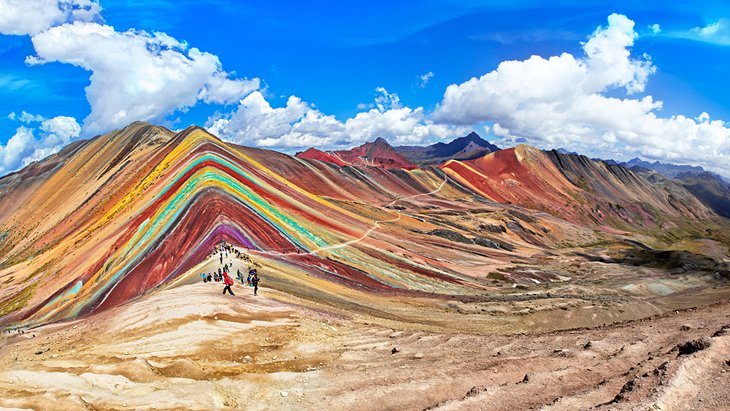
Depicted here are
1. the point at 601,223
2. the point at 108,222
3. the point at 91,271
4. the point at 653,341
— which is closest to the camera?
the point at 653,341

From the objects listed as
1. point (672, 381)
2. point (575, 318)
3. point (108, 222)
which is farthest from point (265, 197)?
point (672, 381)

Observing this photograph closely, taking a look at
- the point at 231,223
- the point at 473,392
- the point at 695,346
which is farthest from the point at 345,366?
the point at 231,223

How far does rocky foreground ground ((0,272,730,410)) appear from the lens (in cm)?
1105

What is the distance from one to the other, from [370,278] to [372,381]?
28897 millimetres

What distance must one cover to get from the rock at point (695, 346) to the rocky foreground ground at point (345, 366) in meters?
0.04

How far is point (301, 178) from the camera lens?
108m

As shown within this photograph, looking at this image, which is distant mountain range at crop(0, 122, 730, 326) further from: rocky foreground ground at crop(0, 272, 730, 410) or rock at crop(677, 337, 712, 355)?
rock at crop(677, 337, 712, 355)

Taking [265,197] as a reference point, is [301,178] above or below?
above

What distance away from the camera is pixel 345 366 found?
15.5 m

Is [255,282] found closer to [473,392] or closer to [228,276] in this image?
[228,276]

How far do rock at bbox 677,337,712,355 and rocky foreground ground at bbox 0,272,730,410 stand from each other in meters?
0.04

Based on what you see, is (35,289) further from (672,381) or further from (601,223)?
(601,223)

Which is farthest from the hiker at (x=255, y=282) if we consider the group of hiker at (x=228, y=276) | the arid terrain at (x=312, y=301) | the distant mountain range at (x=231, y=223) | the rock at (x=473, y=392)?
the rock at (x=473, y=392)

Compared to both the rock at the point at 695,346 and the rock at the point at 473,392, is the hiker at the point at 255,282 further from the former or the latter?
the rock at the point at 695,346
